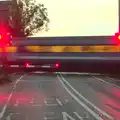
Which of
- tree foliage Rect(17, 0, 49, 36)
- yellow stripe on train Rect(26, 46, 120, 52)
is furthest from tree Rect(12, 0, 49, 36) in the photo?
yellow stripe on train Rect(26, 46, 120, 52)

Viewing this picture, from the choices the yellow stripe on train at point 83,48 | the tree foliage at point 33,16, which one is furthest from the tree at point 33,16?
the yellow stripe on train at point 83,48

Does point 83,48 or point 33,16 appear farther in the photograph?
point 33,16

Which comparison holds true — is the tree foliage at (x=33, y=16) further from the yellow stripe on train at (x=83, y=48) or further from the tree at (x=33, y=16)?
the yellow stripe on train at (x=83, y=48)

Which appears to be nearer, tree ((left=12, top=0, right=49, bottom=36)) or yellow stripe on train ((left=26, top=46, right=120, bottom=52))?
yellow stripe on train ((left=26, top=46, right=120, bottom=52))

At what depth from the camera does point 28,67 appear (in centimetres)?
1176

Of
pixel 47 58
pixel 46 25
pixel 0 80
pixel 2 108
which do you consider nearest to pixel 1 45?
pixel 47 58

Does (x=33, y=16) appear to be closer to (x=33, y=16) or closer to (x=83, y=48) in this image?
(x=33, y=16)

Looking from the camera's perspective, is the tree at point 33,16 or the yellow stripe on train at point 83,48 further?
the tree at point 33,16

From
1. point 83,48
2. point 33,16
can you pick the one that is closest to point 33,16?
point 33,16

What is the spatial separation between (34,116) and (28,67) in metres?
2.86

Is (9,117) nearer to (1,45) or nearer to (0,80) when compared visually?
(1,45)

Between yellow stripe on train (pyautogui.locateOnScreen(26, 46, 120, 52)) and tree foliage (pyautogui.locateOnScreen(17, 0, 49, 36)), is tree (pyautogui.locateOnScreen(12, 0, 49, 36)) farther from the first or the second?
yellow stripe on train (pyautogui.locateOnScreen(26, 46, 120, 52))

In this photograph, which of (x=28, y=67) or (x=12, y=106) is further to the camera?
(x=12, y=106)

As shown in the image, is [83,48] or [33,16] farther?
[33,16]
